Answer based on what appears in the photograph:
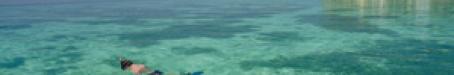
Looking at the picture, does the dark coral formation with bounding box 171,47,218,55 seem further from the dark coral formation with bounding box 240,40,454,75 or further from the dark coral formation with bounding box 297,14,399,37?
the dark coral formation with bounding box 297,14,399,37

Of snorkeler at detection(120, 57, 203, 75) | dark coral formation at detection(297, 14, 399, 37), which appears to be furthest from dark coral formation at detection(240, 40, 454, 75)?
dark coral formation at detection(297, 14, 399, 37)

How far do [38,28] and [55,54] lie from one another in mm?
11542

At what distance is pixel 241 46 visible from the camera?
20.5 metres

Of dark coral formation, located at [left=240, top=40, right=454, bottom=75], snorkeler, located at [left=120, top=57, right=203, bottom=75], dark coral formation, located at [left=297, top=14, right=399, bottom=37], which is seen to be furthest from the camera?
dark coral formation, located at [left=297, top=14, right=399, bottom=37]

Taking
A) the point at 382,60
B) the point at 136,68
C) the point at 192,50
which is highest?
the point at 136,68

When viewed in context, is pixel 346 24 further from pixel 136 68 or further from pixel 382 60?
pixel 136 68

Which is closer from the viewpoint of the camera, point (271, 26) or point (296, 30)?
point (296, 30)

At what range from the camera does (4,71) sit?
1611 cm

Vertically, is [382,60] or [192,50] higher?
[192,50]

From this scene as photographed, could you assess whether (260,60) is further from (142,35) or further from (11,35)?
(11,35)

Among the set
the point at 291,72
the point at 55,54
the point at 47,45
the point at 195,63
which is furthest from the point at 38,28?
the point at 291,72

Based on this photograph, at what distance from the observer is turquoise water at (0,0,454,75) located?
51.9ft

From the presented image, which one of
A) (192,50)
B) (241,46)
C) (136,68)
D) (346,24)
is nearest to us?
(136,68)

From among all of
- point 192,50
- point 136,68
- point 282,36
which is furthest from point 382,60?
point 136,68
